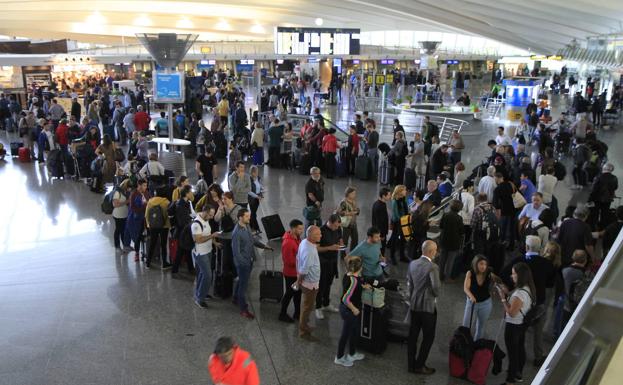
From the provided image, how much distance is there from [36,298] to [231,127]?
15.0m

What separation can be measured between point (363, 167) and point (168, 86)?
5299mm

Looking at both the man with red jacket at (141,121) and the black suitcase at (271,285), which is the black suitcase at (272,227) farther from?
the man with red jacket at (141,121)

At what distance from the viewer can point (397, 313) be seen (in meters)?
6.34

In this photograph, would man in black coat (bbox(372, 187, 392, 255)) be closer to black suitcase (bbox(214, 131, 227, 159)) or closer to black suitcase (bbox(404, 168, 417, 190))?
black suitcase (bbox(404, 168, 417, 190))

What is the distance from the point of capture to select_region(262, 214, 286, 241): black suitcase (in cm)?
930

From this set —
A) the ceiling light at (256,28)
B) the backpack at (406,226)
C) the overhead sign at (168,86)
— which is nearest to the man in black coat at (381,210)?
the backpack at (406,226)

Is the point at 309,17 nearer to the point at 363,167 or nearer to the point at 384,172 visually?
the point at 363,167

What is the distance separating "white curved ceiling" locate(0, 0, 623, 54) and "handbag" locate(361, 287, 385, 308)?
1307 cm

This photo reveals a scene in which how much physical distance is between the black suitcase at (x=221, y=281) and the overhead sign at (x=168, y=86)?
257 inches

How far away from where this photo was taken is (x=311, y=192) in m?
9.38

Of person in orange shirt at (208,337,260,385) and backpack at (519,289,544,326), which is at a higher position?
person in orange shirt at (208,337,260,385)

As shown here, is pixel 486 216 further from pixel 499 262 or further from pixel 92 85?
pixel 92 85

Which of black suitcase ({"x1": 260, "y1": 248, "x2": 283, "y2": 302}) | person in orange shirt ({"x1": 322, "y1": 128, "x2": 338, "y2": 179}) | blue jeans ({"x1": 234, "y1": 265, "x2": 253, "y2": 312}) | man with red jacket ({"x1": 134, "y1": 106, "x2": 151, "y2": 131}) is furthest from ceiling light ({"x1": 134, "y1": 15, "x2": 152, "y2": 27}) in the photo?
blue jeans ({"x1": 234, "y1": 265, "x2": 253, "y2": 312})

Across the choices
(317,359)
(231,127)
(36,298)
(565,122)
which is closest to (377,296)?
(317,359)
